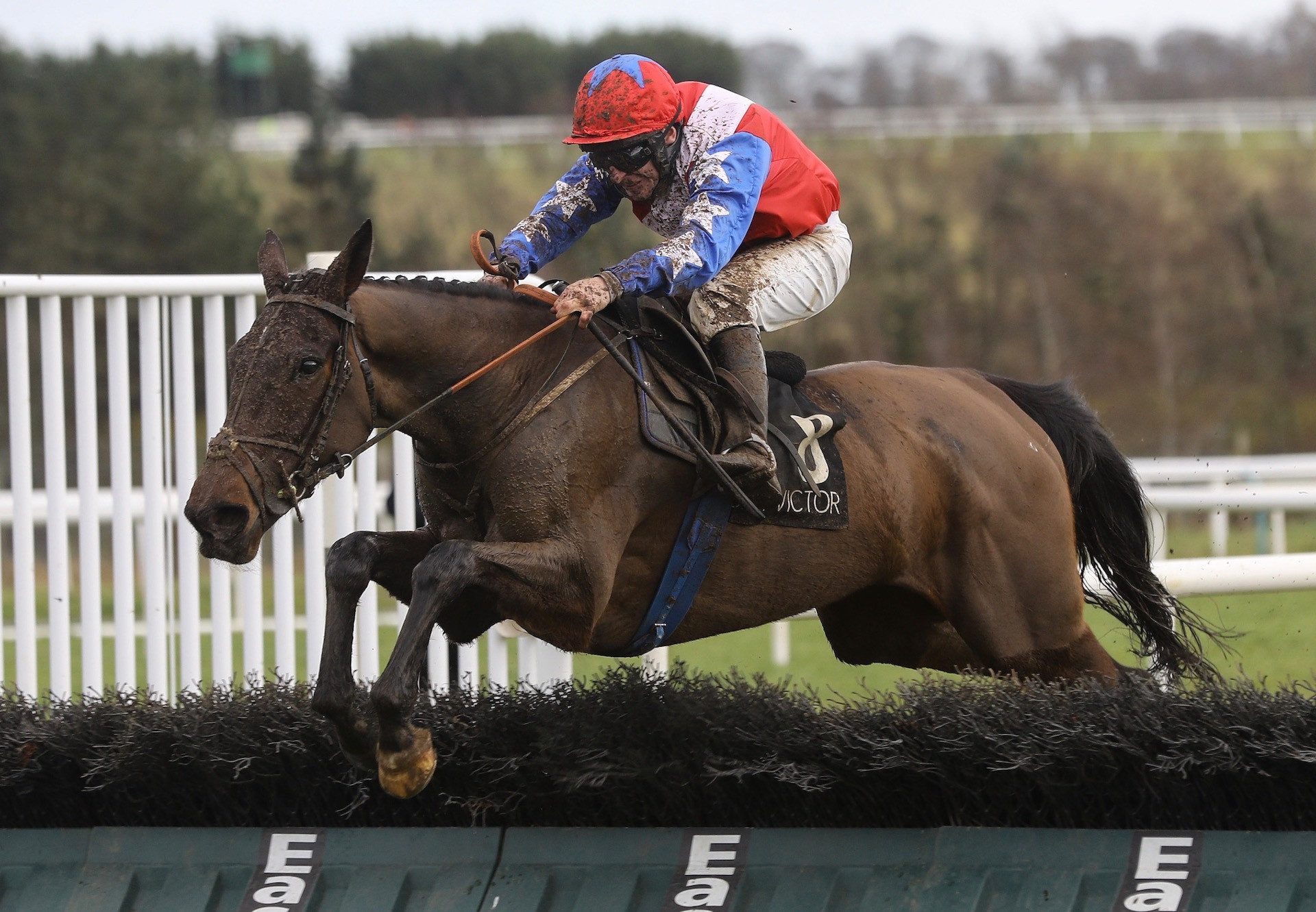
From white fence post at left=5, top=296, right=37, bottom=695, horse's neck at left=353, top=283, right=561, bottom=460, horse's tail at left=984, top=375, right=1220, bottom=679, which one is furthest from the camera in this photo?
white fence post at left=5, top=296, right=37, bottom=695

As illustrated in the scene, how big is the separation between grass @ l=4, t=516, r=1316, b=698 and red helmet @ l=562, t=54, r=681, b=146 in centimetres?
366

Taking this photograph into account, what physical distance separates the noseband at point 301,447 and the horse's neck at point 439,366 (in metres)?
0.08

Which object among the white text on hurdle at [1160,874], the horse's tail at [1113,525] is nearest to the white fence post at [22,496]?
the horse's tail at [1113,525]

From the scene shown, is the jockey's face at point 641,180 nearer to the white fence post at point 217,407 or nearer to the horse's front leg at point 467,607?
the horse's front leg at point 467,607

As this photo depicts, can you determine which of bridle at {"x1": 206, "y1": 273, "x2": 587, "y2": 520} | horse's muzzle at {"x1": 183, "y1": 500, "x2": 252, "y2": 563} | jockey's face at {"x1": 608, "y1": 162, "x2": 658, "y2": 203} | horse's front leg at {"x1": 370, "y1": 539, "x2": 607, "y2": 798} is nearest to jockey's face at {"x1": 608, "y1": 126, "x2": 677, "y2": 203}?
jockey's face at {"x1": 608, "y1": 162, "x2": 658, "y2": 203}

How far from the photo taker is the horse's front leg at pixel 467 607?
11.7 ft

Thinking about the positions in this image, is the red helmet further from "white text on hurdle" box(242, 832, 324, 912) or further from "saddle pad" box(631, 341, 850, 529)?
"white text on hurdle" box(242, 832, 324, 912)

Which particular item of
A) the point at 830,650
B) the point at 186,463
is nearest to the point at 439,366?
the point at 186,463

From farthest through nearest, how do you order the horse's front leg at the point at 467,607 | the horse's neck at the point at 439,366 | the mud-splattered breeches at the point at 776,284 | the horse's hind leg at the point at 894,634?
the horse's hind leg at the point at 894,634, the mud-splattered breeches at the point at 776,284, the horse's neck at the point at 439,366, the horse's front leg at the point at 467,607

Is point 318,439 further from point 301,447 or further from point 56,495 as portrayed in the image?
point 56,495

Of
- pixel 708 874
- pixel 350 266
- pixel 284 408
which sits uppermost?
pixel 350 266

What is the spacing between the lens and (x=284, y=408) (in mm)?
3578

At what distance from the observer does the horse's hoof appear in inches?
143

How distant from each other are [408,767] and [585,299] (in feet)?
3.77
